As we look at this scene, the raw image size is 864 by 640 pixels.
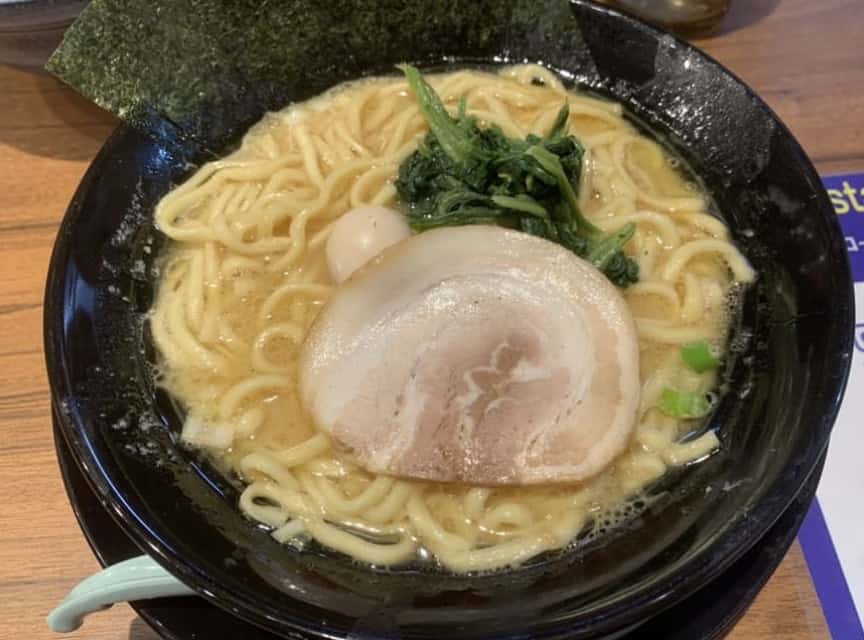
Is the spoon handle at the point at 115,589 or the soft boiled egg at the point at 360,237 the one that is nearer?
the spoon handle at the point at 115,589

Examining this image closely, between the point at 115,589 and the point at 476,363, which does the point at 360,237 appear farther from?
the point at 115,589

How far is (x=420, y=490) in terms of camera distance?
154cm

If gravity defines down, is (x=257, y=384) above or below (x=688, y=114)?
below

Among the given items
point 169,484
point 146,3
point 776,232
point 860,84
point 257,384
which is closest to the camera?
point 169,484

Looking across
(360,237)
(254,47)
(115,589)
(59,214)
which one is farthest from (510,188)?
(59,214)

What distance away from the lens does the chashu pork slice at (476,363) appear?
60.2 inches

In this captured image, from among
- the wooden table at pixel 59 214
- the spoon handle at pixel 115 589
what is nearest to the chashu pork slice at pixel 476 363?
the spoon handle at pixel 115 589

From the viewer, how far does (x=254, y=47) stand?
2086 millimetres

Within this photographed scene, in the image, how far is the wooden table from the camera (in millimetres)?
1655

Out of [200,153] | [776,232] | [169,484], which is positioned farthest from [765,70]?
[169,484]

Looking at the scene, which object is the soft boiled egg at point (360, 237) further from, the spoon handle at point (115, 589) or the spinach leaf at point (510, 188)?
the spoon handle at point (115, 589)

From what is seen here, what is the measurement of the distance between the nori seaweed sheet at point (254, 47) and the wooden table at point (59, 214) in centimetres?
51

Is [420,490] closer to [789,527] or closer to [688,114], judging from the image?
[789,527]

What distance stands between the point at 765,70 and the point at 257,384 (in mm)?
1943
